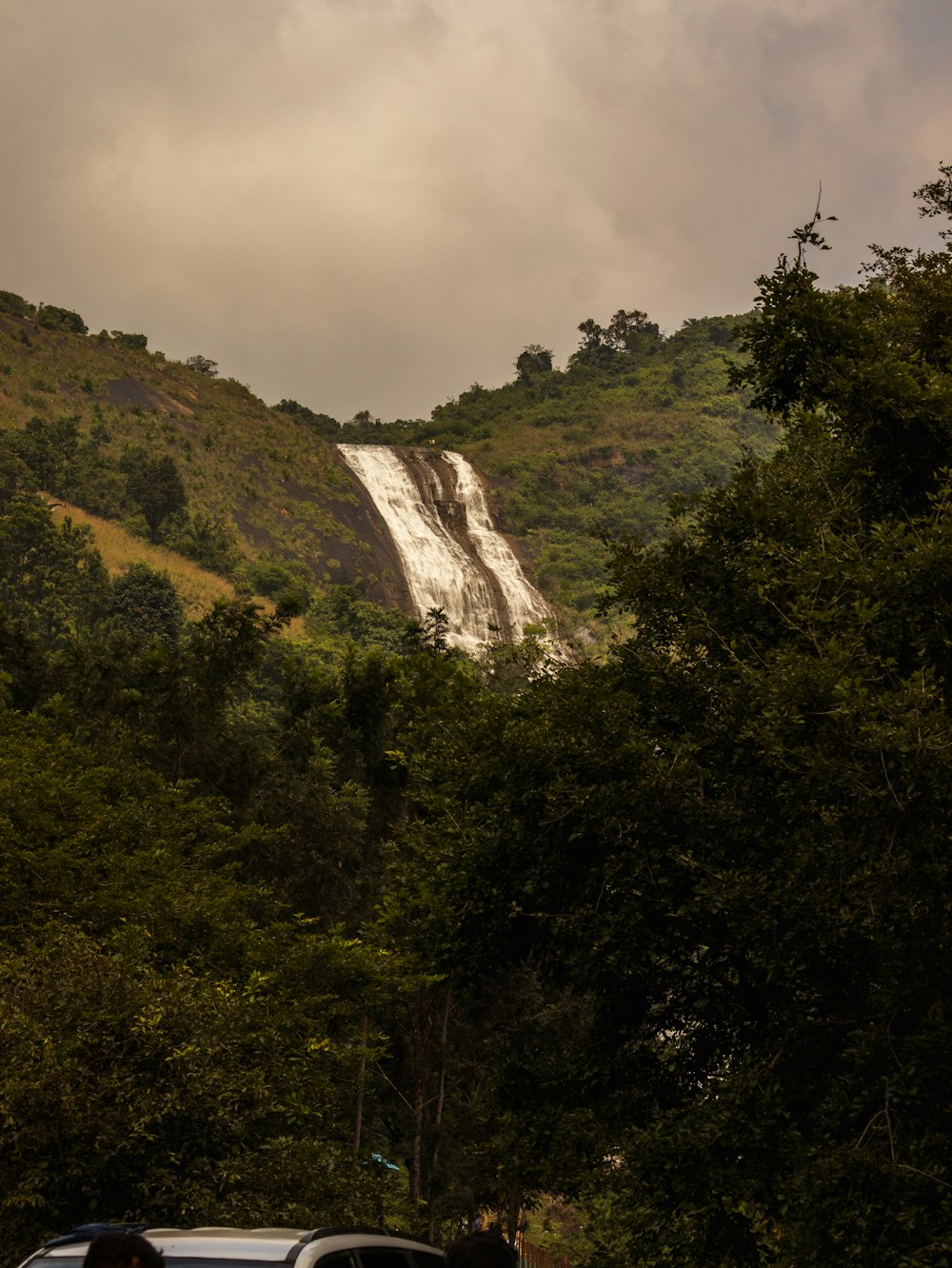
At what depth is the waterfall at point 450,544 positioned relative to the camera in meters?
82.4

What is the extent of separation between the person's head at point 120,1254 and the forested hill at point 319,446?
199ft

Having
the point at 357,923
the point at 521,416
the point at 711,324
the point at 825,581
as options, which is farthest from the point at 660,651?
the point at 711,324

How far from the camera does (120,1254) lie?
4.58 m

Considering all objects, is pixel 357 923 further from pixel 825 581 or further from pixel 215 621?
pixel 825 581

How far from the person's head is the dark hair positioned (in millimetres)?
1178

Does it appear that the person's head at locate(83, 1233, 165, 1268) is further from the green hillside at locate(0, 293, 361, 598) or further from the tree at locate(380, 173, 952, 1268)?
the green hillside at locate(0, 293, 361, 598)

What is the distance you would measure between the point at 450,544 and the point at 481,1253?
8816cm

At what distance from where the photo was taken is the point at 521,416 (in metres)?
136

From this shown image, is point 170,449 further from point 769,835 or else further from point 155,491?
point 769,835

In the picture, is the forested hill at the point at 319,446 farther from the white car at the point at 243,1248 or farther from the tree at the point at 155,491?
the white car at the point at 243,1248

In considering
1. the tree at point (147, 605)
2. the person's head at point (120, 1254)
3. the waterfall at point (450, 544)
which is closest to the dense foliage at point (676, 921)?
the person's head at point (120, 1254)

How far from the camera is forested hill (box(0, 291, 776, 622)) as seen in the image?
7994 cm

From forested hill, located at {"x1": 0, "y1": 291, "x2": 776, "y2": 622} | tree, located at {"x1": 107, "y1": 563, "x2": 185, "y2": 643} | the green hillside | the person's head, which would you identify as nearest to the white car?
the person's head

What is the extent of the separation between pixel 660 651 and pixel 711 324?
146 m
